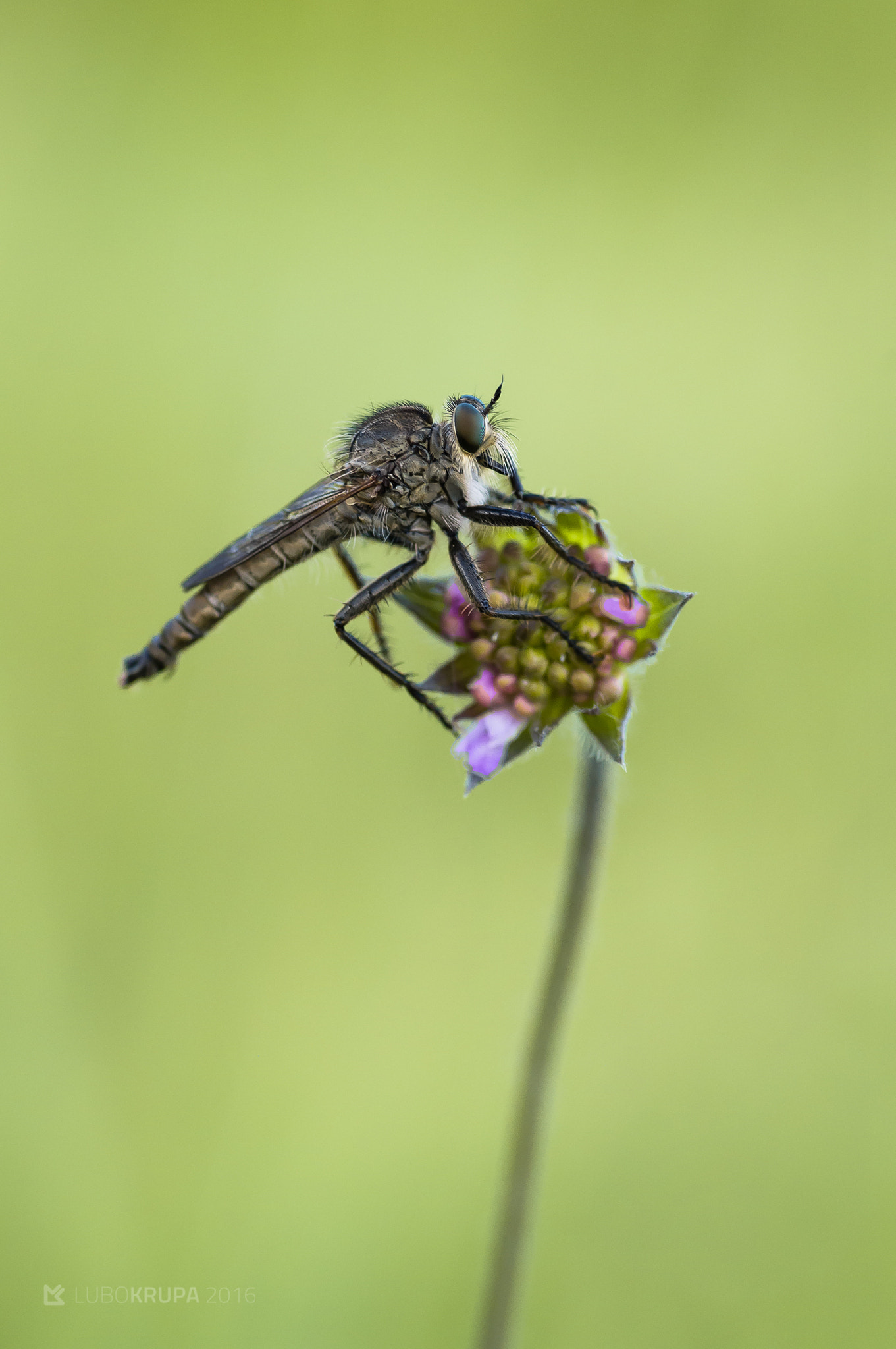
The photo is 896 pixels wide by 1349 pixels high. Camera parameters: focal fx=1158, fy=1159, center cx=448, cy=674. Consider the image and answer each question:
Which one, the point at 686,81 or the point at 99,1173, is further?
the point at 686,81

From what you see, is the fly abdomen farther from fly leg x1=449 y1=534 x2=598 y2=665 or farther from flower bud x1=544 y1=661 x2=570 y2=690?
flower bud x1=544 y1=661 x2=570 y2=690

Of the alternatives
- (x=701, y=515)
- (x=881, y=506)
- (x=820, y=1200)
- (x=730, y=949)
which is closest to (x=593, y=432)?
(x=701, y=515)

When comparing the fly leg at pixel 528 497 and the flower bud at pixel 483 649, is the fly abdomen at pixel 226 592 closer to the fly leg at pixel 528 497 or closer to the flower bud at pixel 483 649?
the fly leg at pixel 528 497

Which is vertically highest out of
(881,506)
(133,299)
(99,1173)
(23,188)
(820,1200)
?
(23,188)

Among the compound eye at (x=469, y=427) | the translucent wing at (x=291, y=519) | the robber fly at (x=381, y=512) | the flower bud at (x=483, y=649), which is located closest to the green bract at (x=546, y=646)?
the flower bud at (x=483, y=649)

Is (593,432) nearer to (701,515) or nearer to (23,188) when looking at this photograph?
(701,515)
